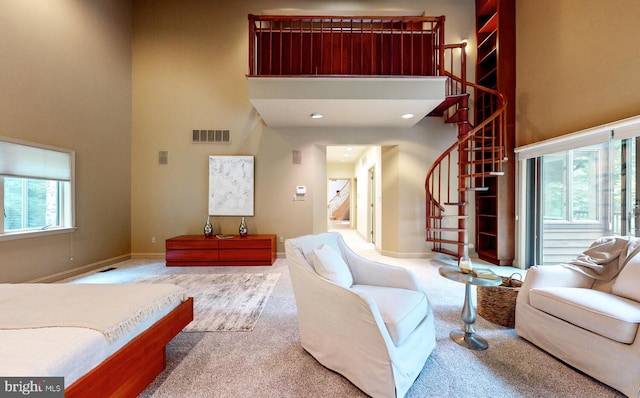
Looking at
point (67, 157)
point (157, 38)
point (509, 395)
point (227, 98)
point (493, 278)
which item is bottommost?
point (509, 395)

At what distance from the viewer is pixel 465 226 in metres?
4.11

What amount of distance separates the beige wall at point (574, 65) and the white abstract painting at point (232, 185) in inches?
187

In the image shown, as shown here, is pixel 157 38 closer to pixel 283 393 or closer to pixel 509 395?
pixel 283 393

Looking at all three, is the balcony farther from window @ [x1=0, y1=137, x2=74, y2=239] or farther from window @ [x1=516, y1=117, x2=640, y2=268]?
window @ [x1=0, y1=137, x2=74, y2=239]

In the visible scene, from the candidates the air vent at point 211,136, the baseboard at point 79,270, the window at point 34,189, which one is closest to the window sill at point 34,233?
the window at point 34,189

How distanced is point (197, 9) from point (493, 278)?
6421 mm

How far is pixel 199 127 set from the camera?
4945 millimetres

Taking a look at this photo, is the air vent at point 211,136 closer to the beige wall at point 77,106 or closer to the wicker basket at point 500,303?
the beige wall at point 77,106

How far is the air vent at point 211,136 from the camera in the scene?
4.94 m

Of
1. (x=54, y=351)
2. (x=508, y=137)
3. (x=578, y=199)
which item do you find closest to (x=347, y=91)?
(x=508, y=137)

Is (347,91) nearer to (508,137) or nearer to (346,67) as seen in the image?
A: (346,67)

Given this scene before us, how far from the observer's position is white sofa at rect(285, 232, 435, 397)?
1.37m

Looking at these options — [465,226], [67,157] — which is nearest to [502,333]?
[465,226]

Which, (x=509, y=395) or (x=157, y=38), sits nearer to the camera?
(x=509, y=395)
